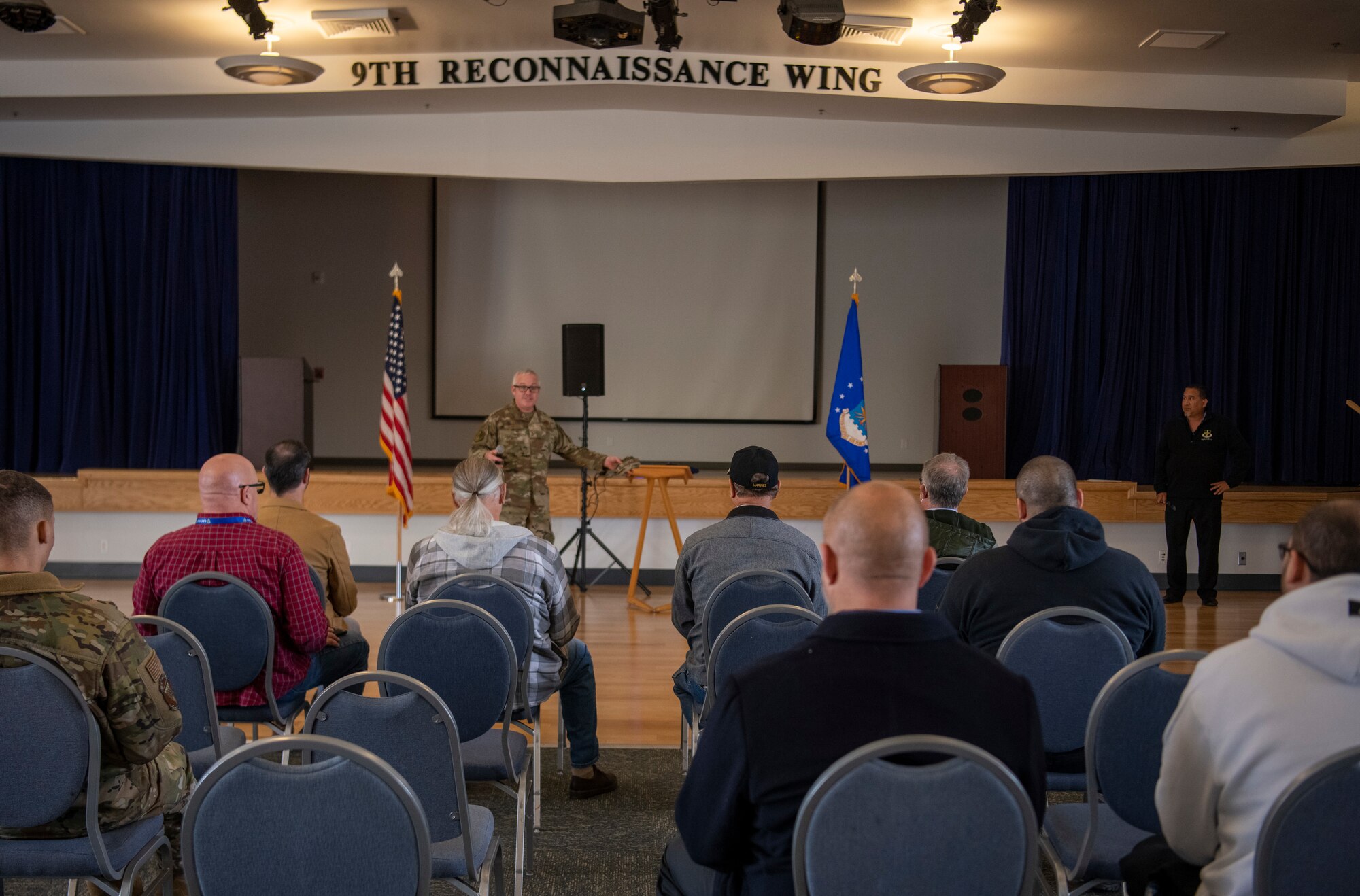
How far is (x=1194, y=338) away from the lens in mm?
8266

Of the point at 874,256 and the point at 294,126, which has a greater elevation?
the point at 294,126

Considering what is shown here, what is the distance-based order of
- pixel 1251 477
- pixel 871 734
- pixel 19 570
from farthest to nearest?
pixel 1251 477
pixel 19 570
pixel 871 734

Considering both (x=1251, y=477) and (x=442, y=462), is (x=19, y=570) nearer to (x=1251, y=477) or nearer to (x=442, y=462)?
(x=442, y=462)

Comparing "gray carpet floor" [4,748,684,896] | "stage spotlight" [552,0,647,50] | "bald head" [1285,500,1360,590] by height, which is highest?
"stage spotlight" [552,0,647,50]

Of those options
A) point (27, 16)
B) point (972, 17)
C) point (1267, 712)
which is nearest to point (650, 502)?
point (972, 17)

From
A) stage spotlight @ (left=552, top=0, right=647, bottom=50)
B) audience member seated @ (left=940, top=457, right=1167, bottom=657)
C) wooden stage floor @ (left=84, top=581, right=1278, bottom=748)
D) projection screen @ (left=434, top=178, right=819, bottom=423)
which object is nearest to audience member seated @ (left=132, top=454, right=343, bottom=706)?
wooden stage floor @ (left=84, top=581, right=1278, bottom=748)

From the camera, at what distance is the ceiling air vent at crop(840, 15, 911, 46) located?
6.07 meters

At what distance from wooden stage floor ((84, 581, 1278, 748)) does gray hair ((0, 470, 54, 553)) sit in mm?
2489

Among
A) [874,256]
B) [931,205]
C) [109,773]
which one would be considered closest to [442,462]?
[874,256]

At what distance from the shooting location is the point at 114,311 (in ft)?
26.7

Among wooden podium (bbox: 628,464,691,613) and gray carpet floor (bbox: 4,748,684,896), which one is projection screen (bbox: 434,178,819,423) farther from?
gray carpet floor (bbox: 4,748,684,896)

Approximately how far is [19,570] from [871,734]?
5.55 ft

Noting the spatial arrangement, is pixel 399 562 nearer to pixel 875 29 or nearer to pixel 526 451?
pixel 526 451

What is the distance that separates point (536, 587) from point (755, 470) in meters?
0.84
